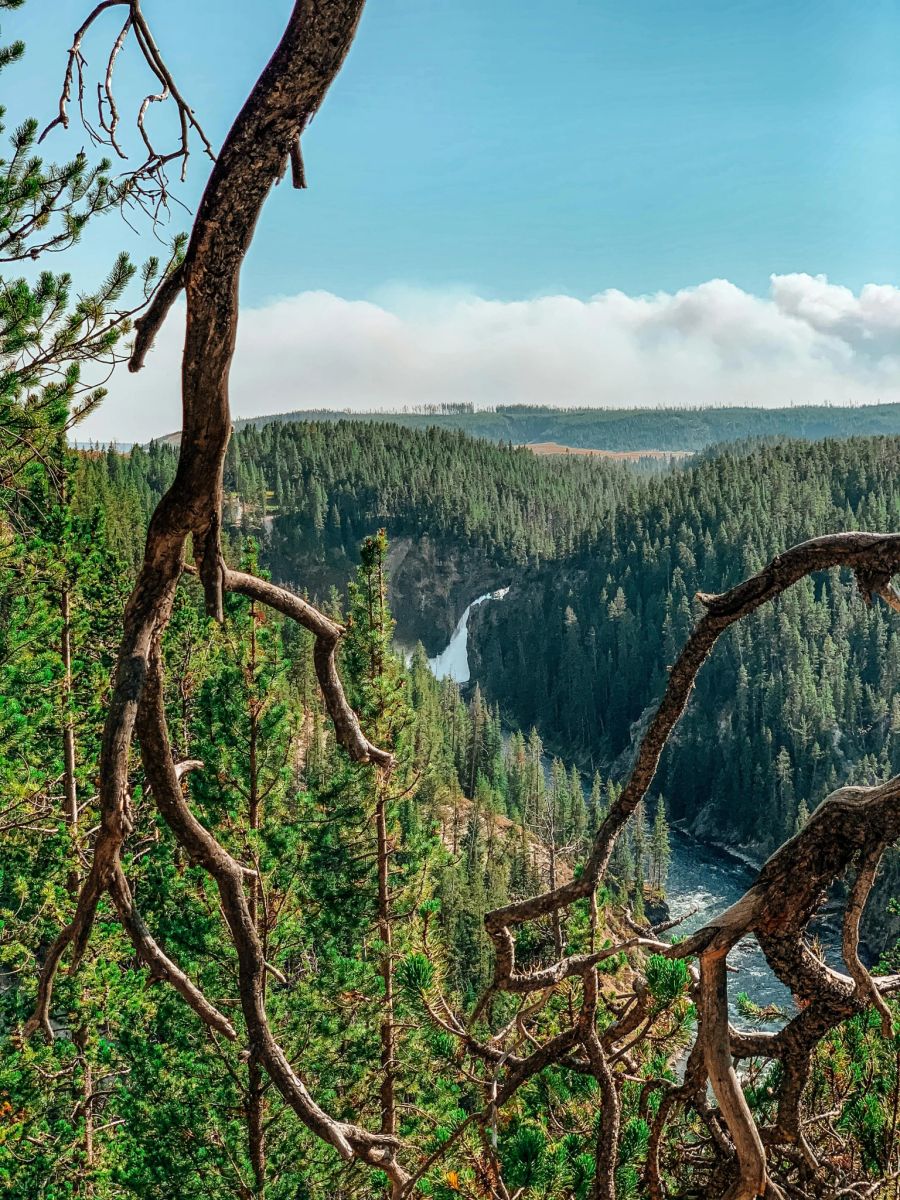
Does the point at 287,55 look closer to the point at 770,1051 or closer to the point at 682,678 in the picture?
the point at 682,678

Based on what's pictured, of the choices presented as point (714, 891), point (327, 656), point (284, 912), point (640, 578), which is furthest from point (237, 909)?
point (640, 578)

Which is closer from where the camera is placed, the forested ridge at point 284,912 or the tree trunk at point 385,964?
the forested ridge at point 284,912


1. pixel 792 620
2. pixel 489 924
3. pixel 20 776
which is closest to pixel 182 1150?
pixel 20 776

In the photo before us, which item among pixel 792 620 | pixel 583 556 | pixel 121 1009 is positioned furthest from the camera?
pixel 583 556

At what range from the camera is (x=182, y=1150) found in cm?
1168

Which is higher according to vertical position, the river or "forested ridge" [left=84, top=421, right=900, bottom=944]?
"forested ridge" [left=84, top=421, right=900, bottom=944]

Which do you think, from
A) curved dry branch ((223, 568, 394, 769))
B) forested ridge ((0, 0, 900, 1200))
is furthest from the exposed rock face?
curved dry branch ((223, 568, 394, 769))

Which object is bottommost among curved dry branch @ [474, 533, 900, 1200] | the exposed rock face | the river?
the river

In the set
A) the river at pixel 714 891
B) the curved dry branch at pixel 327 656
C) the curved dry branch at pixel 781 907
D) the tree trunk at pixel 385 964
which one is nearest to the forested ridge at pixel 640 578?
the river at pixel 714 891

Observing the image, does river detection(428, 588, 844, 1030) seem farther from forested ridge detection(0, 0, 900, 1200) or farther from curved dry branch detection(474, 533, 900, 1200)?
curved dry branch detection(474, 533, 900, 1200)

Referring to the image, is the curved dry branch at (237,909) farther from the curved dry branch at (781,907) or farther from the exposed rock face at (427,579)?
the exposed rock face at (427,579)

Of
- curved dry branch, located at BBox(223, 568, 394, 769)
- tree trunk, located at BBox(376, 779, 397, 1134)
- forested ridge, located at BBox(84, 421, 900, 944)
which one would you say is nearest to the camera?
curved dry branch, located at BBox(223, 568, 394, 769)

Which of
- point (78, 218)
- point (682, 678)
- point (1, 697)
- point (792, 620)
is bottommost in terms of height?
point (792, 620)

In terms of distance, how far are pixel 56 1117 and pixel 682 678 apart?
11936 millimetres
